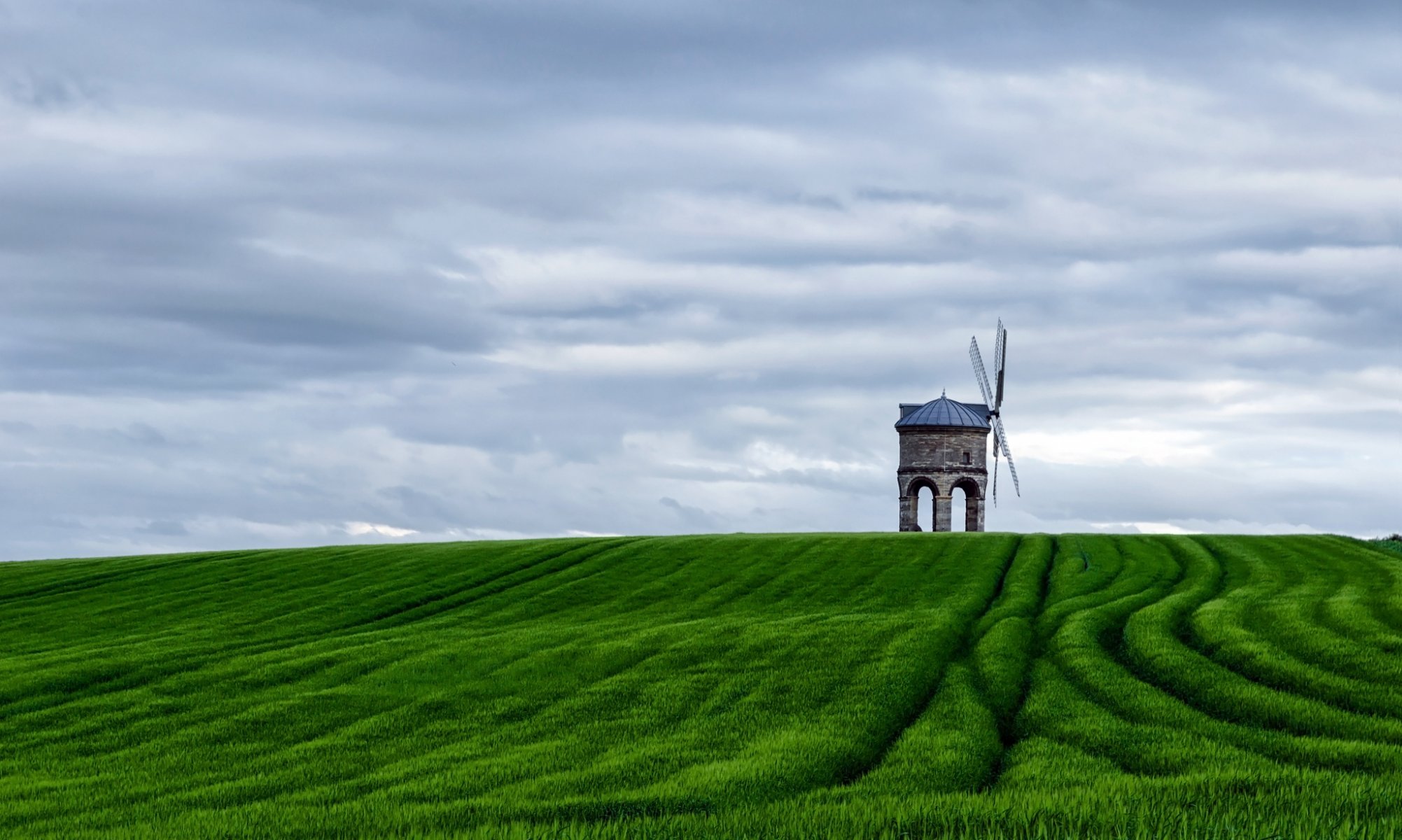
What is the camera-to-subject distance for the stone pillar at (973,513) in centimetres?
8269

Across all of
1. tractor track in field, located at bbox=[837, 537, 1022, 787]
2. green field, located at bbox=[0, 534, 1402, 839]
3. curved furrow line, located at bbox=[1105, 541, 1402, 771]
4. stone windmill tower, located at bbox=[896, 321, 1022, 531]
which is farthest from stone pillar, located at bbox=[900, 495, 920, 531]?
curved furrow line, located at bbox=[1105, 541, 1402, 771]

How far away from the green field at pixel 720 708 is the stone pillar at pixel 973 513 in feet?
112

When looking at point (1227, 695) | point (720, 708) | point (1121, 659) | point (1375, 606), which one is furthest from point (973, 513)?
point (720, 708)

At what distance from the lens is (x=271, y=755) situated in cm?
1959

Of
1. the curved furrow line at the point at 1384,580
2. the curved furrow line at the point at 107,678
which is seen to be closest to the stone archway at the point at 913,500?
the curved furrow line at the point at 1384,580

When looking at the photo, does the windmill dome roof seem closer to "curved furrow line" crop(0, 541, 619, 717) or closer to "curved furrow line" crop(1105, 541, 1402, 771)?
"curved furrow line" crop(1105, 541, 1402, 771)

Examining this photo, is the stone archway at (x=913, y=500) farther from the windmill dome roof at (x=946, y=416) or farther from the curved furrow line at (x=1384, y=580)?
the curved furrow line at (x=1384, y=580)

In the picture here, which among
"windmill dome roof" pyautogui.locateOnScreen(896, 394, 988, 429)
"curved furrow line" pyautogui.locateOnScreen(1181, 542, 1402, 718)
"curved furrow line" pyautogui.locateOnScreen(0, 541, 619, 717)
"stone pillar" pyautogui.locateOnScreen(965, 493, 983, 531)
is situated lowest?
"curved furrow line" pyautogui.locateOnScreen(0, 541, 619, 717)

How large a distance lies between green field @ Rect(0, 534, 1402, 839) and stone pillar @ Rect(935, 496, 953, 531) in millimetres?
33103

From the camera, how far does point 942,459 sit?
268ft

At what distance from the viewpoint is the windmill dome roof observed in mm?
82062

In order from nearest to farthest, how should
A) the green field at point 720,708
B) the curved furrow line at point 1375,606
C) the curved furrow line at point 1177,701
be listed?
the green field at point 720,708
the curved furrow line at point 1177,701
the curved furrow line at point 1375,606

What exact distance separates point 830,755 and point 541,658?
39.7 feet

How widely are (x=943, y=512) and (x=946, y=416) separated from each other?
6.49 meters
